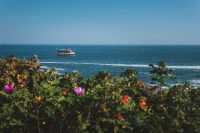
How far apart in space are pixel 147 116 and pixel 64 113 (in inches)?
39.0

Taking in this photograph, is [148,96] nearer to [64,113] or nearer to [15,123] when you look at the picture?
[64,113]

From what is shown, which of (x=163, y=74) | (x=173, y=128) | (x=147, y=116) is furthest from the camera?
(x=163, y=74)

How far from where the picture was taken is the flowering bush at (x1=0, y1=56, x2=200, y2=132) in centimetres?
440

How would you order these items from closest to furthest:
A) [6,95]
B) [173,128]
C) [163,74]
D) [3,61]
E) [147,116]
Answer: [173,128]
[147,116]
[6,95]
[163,74]
[3,61]

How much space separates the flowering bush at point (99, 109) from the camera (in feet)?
14.4

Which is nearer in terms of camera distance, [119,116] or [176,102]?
[119,116]

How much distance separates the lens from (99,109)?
4562 mm

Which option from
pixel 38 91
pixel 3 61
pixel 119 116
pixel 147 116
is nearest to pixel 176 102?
pixel 147 116

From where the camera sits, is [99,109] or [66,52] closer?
[99,109]

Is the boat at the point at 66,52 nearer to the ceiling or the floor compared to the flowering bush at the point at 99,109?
nearer to the floor

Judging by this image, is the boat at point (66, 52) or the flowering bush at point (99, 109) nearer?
the flowering bush at point (99, 109)

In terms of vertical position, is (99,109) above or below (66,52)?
above

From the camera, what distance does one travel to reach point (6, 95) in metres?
4.98

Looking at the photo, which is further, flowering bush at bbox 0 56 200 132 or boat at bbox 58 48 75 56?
boat at bbox 58 48 75 56
